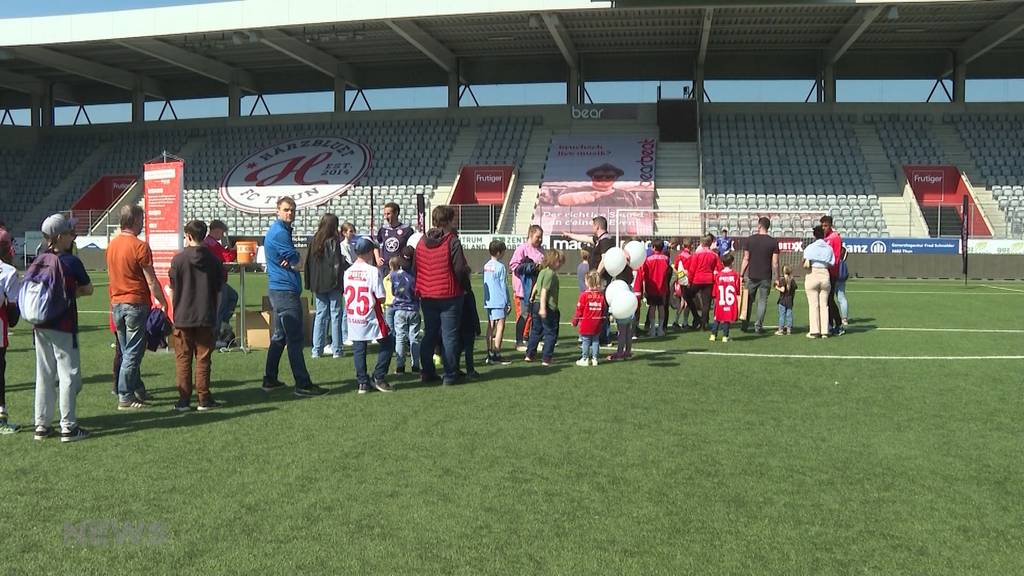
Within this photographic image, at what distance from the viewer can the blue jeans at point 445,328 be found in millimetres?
8711

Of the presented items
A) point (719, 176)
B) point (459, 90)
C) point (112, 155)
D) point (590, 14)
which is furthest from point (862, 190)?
point (112, 155)

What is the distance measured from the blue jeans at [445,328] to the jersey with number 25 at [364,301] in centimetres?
60

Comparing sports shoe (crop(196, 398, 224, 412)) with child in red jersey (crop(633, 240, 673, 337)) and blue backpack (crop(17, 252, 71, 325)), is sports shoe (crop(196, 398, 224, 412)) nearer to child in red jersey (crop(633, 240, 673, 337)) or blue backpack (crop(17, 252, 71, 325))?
blue backpack (crop(17, 252, 71, 325))

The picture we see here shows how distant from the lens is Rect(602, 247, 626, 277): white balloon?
10.7 meters

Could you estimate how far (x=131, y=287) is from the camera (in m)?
7.50

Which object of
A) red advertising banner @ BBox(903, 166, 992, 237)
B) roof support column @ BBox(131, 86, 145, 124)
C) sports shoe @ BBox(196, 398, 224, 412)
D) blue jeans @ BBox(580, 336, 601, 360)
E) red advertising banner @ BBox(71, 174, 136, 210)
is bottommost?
sports shoe @ BBox(196, 398, 224, 412)

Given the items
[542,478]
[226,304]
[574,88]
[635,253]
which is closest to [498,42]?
[574,88]

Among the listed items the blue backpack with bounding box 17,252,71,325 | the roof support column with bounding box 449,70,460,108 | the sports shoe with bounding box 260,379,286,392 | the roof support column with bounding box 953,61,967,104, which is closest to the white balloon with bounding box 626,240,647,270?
the sports shoe with bounding box 260,379,286,392

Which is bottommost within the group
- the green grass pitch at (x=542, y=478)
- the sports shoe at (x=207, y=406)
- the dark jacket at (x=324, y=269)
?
Answer: the green grass pitch at (x=542, y=478)

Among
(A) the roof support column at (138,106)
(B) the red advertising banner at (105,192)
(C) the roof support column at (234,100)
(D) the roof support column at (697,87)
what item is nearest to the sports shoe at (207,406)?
(D) the roof support column at (697,87)

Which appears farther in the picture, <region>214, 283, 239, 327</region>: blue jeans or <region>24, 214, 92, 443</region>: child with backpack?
<region>214, 283, 239, 327</region>: blue jeans

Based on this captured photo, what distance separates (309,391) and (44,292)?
2.86 m

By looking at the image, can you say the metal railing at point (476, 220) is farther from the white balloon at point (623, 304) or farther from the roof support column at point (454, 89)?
the white balloon at point (623, 304)

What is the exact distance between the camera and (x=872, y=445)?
21.0 feet
